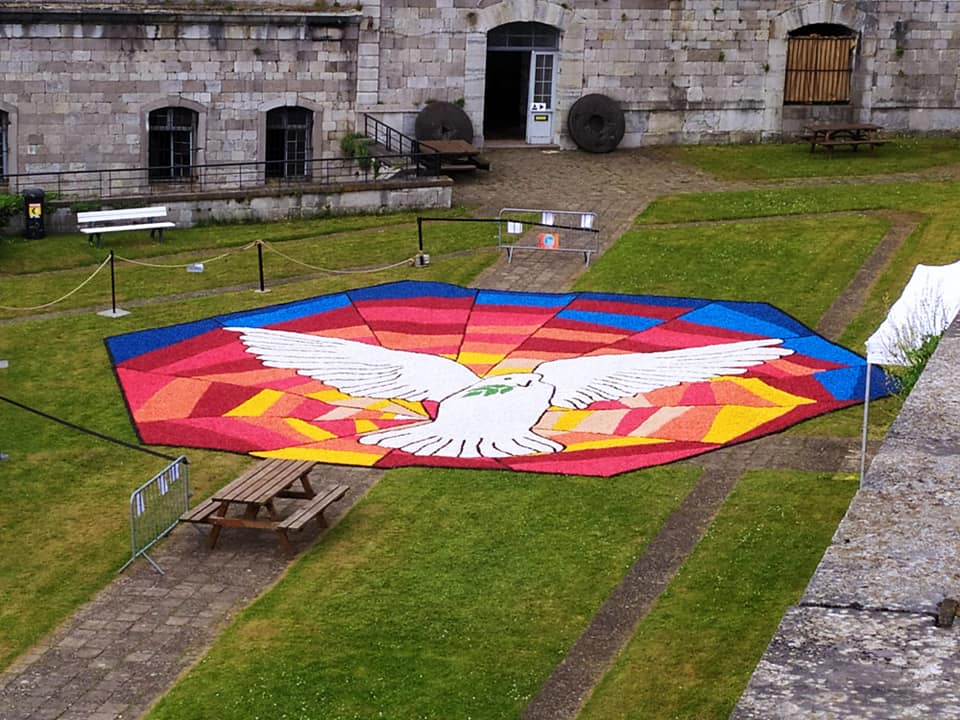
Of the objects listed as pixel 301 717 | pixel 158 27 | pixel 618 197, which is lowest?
pixel 301 717

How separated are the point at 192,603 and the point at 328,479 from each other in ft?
14.3

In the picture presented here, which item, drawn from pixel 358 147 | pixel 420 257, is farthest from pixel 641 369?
pixel 358 147

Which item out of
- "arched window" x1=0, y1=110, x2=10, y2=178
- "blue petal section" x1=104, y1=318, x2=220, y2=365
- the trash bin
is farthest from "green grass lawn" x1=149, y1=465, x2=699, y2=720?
"arched window" x1=0, y1=110, x2=10, y2=178

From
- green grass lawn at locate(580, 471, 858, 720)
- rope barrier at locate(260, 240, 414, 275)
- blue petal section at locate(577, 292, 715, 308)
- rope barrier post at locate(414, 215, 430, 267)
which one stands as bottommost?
green grass lawn at locate(580, 471, 858, 720)

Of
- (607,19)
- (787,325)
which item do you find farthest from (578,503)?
(607,19)

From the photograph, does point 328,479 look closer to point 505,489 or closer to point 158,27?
point 505,489

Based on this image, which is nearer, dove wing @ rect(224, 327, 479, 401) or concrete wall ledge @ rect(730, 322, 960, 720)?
concrete wall ledge @ rect(730, 322, 960, 720)

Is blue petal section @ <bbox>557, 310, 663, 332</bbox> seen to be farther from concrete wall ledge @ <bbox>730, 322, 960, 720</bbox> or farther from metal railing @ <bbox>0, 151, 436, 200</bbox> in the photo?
concrete wall ledge @ <bbox>730, 322, 960, 720</bbox>

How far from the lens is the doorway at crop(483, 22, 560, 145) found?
4600 centimetres

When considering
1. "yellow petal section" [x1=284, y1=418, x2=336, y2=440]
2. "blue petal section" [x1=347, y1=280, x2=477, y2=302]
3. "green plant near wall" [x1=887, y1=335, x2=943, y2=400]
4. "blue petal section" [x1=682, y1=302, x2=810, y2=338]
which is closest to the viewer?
"green plant near wall" [x1=887, y1=335, x2=943, y2=400]

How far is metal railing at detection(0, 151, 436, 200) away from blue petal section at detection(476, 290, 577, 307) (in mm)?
6637

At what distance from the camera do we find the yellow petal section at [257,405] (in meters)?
27.8

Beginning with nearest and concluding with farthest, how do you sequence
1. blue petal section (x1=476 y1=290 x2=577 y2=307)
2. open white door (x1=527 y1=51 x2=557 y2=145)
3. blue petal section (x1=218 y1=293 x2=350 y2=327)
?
1. blue petal section (x1=218 y1=293 x2=350 y2=327)
2. blue petal section (x1=476 y1=290 x2=577 y2=307)
3. open white door (x1=527 y1=51 x2=557 y2=145)

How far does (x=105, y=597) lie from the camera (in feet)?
69.1
